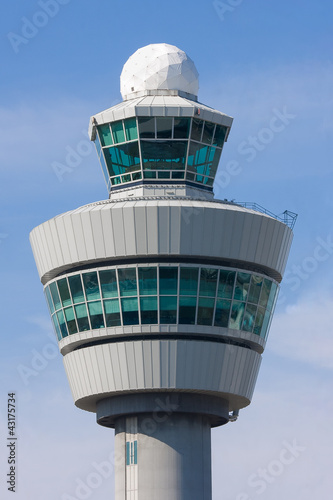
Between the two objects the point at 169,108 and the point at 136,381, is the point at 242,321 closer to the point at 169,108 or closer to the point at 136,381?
the point at 136,381

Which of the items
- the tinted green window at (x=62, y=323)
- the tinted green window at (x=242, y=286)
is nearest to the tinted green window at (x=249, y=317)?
the tinted green window at (x=242, y=286)

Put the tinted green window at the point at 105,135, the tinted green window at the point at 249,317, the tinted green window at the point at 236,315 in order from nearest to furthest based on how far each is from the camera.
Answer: the tinted green window at the point at 236,315
the tinted green window at the point at 249,317
the tinted green window at the point at 105,135

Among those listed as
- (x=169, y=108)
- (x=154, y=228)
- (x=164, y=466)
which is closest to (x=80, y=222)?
(x=154, y=228)

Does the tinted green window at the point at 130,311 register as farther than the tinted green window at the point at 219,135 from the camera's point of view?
No

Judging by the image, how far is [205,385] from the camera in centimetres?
7025

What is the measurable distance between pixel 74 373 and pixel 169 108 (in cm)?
1596

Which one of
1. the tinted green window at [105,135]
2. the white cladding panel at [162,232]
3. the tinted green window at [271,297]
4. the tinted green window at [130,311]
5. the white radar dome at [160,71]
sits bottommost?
the tinted green window at [130,311]

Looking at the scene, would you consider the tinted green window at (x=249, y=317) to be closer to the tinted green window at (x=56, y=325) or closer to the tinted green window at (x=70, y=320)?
the tinted green window at (x=70, y=320)

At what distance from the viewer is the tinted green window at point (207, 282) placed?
70125mm

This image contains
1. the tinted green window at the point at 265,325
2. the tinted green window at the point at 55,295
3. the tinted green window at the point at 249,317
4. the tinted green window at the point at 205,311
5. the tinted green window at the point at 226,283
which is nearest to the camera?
the tinted green window at the point at 205,311

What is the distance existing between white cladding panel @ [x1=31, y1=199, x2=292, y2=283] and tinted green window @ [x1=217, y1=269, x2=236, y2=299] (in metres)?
0.84

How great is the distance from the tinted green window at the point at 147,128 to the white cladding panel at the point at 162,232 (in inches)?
204

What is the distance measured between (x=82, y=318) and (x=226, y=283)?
322 inches

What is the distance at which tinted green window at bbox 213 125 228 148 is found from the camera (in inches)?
2970
